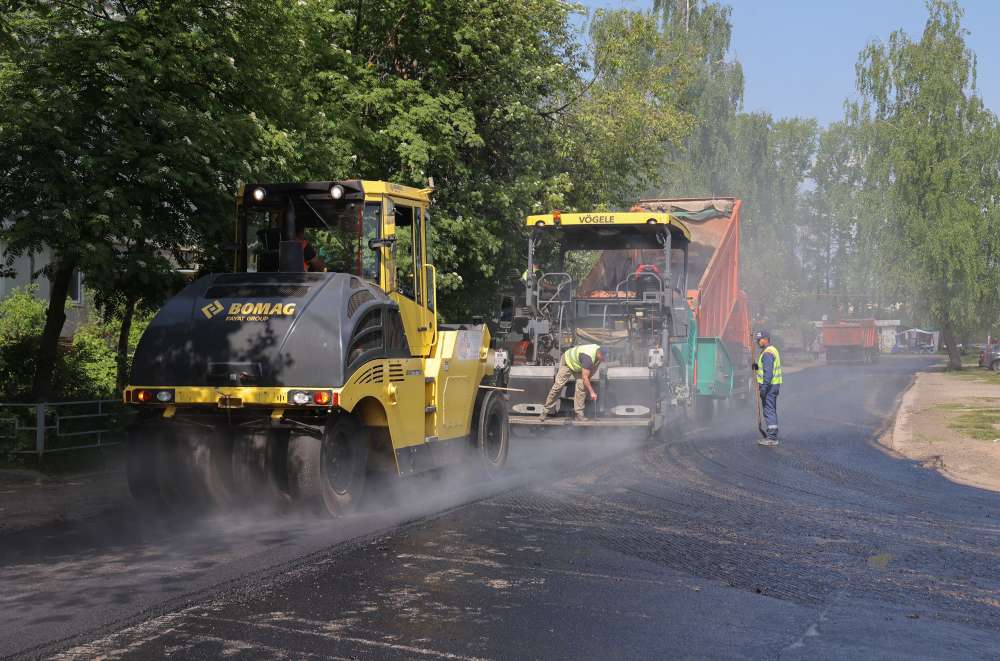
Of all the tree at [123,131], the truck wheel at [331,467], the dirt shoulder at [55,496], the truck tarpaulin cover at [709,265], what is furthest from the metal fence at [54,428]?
the truck tarpaulin cover at [709,265]

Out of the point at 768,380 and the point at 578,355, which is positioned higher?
the point at 578,355

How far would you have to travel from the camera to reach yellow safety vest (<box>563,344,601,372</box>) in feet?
51.3

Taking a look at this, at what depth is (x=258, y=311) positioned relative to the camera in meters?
9.65

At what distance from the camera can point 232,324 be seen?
9.62 metres

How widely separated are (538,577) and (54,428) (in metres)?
7.79

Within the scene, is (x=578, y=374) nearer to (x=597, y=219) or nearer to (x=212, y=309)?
(x=597, y=219)

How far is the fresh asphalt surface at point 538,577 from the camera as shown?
591 cm

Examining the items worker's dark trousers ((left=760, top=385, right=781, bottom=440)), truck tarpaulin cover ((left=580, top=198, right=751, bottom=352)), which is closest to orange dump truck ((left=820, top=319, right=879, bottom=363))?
truck tarpaulin cover ((left=580, top=198, right=751, bottom=352))

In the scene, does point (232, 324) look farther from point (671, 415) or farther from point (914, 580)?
point (671, 415)

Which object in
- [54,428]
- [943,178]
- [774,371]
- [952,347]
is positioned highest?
[943,178]

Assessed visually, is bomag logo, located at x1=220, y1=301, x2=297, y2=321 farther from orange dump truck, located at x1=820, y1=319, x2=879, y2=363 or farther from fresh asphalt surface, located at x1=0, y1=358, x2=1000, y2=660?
orange dump truck, located at x1=820, y1=319, x2=879, y2=363

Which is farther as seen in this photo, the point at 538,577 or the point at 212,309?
the point at 212,309

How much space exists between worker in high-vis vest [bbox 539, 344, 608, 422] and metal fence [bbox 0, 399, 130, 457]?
5680 mm

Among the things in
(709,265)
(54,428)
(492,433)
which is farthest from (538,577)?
(709,265)
